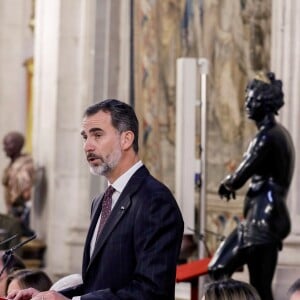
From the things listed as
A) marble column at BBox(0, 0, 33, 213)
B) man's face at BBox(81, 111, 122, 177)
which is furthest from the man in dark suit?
marble column at BBox(0, 0, 33, 213)

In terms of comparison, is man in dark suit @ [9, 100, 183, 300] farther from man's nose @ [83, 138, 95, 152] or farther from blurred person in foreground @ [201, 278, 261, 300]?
blurred person in foreground @ [201, 278, 261, 300]

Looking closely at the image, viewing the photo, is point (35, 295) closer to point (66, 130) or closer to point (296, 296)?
point (296, 296)

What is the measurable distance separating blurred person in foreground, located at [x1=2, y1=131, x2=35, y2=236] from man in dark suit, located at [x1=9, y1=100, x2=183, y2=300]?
33.0 feet

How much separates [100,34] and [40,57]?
134 cm

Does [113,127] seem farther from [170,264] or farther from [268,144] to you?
[268,144]

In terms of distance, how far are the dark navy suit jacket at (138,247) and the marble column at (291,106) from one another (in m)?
5.56

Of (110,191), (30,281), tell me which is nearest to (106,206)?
(110,191)

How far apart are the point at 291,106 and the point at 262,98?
174 centimetres

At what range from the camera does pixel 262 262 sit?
9.46 m

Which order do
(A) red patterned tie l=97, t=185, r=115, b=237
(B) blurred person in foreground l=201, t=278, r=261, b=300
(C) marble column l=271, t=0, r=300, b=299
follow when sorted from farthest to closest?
(C) marble column l=271, t=0, r=300, b=299 → (B) blurred person in foreground l=201, t=278, r=261, b=300 → (A) red patterned tie l=97, t=185, r=115, b=237

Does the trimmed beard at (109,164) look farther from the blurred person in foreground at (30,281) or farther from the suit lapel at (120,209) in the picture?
the blurred person in foreground at (30,281)

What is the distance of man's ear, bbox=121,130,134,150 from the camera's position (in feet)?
18.1

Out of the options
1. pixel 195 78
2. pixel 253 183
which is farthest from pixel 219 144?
pixel 253 183

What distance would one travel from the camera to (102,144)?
5.50 m
